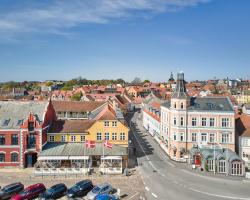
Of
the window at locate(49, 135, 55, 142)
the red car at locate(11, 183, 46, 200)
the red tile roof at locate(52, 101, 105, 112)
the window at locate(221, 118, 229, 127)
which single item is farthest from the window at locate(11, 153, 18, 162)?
the window at locate(221, 118, 229, 127)

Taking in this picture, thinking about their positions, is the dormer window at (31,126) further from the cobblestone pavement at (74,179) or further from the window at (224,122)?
the window at (224,122)

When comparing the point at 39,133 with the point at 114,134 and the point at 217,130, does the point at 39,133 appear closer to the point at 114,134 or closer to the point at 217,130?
the point at 114,134

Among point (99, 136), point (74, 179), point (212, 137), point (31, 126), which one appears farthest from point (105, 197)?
point (212, 137)

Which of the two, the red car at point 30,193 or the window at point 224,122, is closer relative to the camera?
the red car at point 30,193

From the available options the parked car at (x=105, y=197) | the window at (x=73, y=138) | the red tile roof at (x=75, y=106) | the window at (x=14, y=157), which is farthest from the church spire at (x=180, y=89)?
the window at (x=14, y=157)

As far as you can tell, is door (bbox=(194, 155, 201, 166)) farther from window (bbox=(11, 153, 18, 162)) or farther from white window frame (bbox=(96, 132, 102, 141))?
window (bbox=(11, 153, 18, 162))

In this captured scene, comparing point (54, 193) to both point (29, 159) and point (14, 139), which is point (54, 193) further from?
point (14, 139)

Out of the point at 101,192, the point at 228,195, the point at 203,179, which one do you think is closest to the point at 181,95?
the point at 203,179
